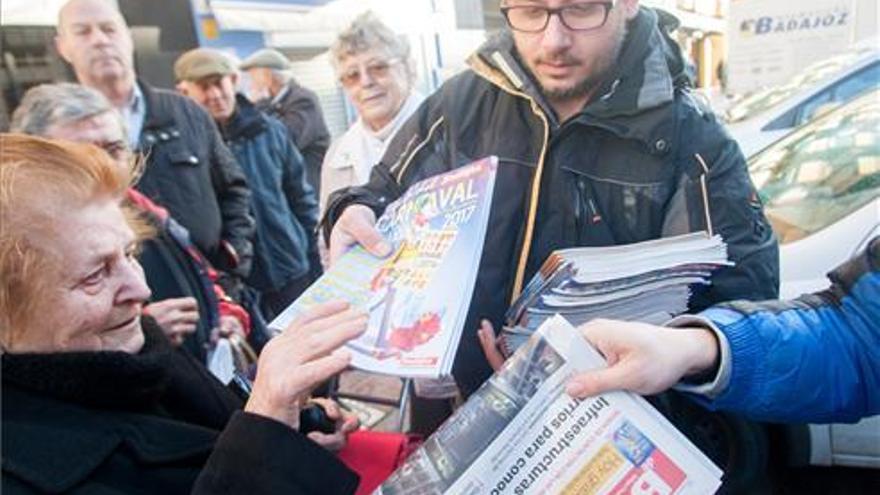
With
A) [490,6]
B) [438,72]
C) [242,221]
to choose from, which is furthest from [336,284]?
[438,72]

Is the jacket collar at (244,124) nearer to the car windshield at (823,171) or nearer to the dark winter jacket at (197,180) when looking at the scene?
the dark winter jacket at (197,180)

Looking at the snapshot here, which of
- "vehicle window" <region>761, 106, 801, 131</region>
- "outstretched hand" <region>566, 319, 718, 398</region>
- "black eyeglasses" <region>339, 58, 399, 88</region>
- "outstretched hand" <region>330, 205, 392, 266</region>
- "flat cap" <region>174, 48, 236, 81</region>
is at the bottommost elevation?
"vehicle window" <region>761, 106, 801, 131</region>

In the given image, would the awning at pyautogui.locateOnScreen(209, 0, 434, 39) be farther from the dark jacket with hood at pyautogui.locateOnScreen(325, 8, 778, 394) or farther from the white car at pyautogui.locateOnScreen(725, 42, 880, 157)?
the dark jacket with hood at pyautogui.locateOnScreen(325, 8, 778, 394)

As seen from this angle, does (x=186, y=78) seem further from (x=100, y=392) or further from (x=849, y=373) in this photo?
(x=849, y=373)

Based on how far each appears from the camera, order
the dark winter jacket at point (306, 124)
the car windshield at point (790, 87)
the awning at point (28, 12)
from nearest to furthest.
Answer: the car windshield at point (790, 87)
the dark winter jacket at point (306, 124)
the awning at point (28, 12)

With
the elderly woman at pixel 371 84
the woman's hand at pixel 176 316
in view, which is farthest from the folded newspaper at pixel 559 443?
the elderly woman at pixel 371 84

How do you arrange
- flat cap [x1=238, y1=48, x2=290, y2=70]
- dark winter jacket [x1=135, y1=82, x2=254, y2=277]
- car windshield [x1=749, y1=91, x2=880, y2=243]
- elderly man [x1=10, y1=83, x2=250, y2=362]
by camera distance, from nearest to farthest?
elderly man [x1=10, y1=83, x2=250, y2=362] < car windshield [x1=749, y1=91, x2=880, y2=243] < dark winter jacket [x1=135, y1=82, x2=254, y2=277] < flat cap [x1=238, y1=48, x2=290, y2=70]

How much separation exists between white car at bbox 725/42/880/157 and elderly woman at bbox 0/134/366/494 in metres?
2.79

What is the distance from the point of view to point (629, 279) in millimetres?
1022

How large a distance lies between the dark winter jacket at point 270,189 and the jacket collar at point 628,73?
6.70ft

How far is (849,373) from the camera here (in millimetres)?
1022

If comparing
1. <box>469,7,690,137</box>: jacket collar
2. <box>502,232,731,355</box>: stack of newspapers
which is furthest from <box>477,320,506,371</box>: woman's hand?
<box>469,7,690,137</box>: jacket collar

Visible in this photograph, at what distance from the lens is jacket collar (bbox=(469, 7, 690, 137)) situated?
4.05 ft

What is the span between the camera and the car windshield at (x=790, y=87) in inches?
144
